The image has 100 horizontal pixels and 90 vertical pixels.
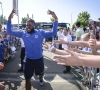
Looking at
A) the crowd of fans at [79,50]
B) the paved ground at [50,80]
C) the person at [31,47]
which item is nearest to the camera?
the crowd of fans at [79,50]

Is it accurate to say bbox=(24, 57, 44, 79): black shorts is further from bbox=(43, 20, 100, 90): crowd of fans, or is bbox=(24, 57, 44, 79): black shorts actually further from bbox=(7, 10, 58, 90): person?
bbox=(43, 20, 100, 90): crowd of fans

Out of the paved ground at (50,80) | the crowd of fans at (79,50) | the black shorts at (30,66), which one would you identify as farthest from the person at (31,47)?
the paved ground at (50,80)

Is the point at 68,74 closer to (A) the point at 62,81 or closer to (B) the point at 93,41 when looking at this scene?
(A) the point at 62,81

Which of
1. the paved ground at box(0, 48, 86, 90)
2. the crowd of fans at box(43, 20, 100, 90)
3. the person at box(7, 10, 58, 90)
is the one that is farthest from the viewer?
the paved ground at box(0, 48, 86, 90)

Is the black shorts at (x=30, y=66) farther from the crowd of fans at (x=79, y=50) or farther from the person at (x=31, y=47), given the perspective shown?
the crowd of fans at (x=79, y=50)

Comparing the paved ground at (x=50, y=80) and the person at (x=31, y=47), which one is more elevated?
the person at (x=31, y=47)

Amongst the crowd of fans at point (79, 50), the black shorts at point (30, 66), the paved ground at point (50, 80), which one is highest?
the crowd of fans at point (79, 50)

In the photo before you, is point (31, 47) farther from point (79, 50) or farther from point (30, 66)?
point (79, 50)

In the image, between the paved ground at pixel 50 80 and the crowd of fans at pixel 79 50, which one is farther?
the paved ground at pixel 50 80

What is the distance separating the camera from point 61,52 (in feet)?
9.85

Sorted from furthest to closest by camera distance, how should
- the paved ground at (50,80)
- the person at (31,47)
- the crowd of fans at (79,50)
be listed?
the paved ground at (50,80) → the person at (31,47) → the crowd of fans at (79,50)

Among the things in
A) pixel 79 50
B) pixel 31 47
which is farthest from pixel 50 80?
pixel 79 50

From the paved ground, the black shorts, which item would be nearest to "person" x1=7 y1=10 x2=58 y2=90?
the black shorts

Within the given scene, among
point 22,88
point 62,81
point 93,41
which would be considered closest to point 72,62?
point 93,41
